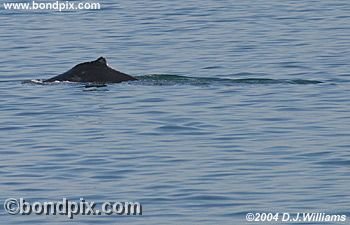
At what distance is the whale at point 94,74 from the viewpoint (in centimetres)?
2775

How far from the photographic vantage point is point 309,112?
2489 cm

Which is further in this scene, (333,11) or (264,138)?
(333,11)

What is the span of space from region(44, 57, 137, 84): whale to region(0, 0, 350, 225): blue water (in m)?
0.17

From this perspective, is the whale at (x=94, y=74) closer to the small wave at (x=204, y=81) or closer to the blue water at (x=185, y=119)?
the blue water at (x=185, y=119)

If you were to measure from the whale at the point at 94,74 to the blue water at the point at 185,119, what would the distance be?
0.17 metres

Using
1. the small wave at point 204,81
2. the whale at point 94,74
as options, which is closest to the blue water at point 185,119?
the small wave at point 204,81

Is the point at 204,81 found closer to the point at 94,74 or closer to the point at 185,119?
the point at 94,74

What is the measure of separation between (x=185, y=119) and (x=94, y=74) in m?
3.84

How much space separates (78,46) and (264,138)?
13.6m

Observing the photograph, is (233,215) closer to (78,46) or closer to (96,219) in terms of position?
(96,219)

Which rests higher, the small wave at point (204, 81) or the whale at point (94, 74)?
the whale at point (94, 74)

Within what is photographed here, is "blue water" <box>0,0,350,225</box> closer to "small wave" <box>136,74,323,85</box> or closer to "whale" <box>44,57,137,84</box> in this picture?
"small wave" <box>136,74,323,85</box>

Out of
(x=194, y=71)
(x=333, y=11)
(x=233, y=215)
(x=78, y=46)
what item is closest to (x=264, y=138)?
(x=233, y=215)

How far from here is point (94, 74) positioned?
27.9 m
